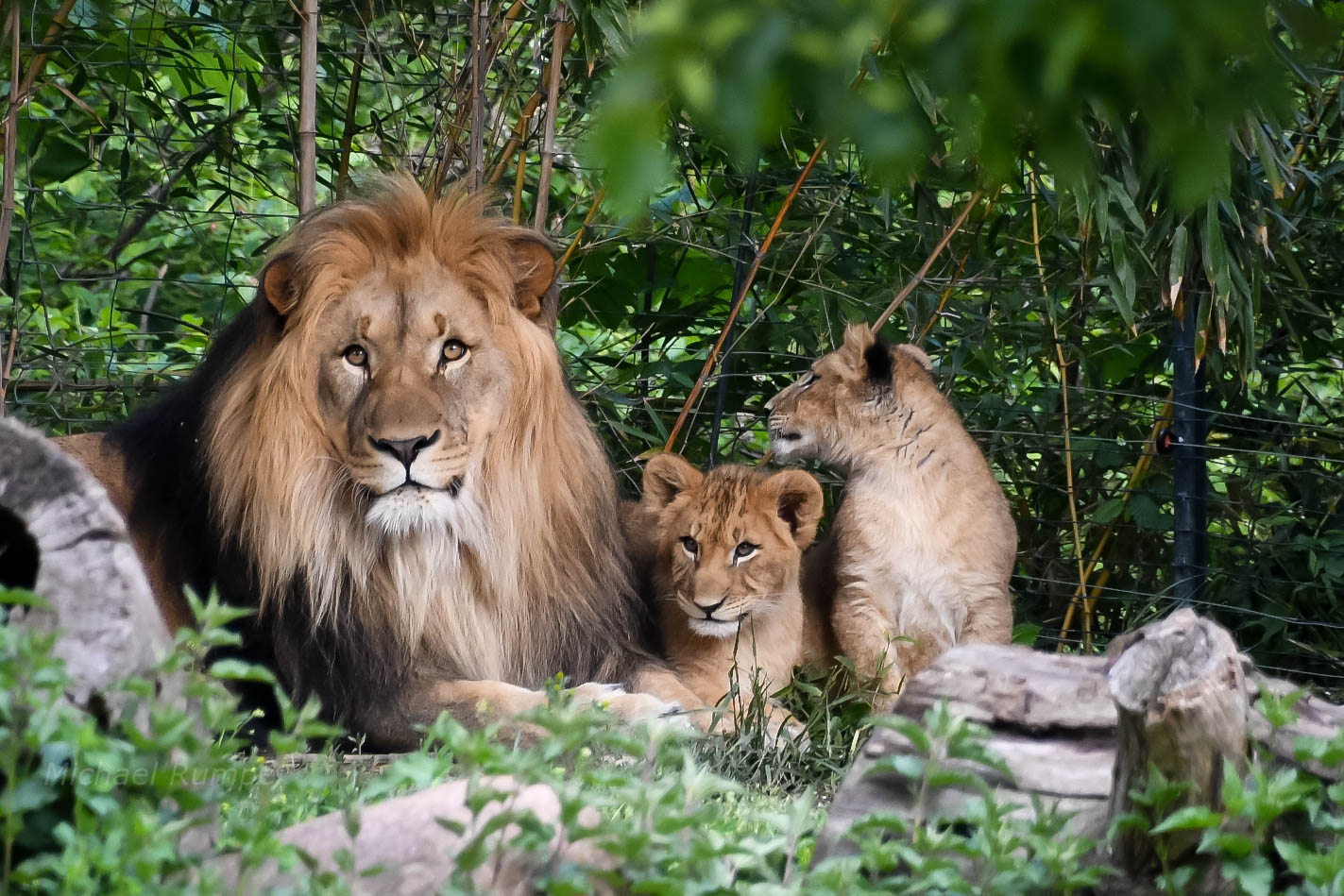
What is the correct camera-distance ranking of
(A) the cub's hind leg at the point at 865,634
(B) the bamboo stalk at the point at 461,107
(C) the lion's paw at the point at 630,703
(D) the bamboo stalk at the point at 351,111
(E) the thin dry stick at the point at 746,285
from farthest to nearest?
(D) the bamboo stalk at the point at 351,111
(B) the bamboo stalk at the point at 461,107
(E) the thin dry stick at the point at 746,285
(A) the cub's hind leg at the point at 865,634
(C) the lion's paw at the point at 630,703

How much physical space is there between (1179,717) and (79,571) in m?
1.40

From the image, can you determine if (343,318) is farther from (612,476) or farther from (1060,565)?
(1060,565)

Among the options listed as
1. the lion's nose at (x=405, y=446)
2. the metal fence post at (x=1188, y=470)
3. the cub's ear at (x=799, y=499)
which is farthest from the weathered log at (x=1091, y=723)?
the metal fence post at (x=1188, y=470)

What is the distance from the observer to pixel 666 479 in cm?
412

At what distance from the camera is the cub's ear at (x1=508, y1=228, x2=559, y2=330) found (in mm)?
3635

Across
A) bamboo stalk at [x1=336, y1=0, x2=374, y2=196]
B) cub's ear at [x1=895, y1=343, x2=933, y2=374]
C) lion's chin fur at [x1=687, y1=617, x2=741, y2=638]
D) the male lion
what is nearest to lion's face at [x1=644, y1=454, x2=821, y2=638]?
lion's chin fur at [x1=687, y1=617, x2=741, y2=638]

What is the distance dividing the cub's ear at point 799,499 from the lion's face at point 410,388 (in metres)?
0.88

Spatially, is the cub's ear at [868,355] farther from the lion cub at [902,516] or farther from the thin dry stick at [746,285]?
the thin dry stick at [746,285]

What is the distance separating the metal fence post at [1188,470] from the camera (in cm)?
500

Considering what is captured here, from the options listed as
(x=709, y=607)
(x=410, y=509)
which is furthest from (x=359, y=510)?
(x=709, y=607)

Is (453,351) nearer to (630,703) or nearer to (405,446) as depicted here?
(405,446)

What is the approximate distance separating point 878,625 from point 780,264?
5.74 feet

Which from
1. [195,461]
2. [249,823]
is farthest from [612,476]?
[249,823]

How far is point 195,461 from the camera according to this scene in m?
3.58
